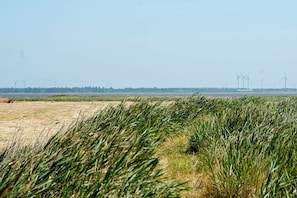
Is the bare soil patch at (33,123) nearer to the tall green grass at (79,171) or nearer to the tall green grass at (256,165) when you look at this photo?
the tall green grass at (79,171)

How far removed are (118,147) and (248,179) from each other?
6.75ft

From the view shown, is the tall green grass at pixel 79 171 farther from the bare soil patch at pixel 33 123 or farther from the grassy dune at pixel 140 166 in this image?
the bare soil patch at pixel 33 123

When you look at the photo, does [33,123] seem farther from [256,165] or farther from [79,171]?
[79,171]

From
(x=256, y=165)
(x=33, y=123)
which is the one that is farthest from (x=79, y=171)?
(x=33, y=123)

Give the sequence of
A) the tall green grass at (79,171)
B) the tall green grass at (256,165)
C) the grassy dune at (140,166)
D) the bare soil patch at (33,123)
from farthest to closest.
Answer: the bare soil patch at (33,123) < the tall green grass at (256,165) < the grassy dune at (140,166) < the tall green grass at (79,171)

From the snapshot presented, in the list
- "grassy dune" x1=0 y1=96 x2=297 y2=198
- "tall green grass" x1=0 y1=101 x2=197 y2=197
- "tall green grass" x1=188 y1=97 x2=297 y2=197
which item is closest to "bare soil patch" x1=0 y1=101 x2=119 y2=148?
"tall green grass" x1=0 y1=101 x2=197 y2=197

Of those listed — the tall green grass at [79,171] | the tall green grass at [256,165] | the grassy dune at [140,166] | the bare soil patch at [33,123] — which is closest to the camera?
the tall green grass at [79,171]

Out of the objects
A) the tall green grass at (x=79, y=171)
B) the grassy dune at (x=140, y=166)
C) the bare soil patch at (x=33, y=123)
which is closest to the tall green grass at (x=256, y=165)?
the grassy dune at (x=140, y=166)

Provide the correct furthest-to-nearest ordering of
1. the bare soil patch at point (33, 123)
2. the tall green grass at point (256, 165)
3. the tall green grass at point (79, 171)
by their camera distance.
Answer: the bare soil patch at point (33, 123)
the tall green grass at point (256, 165)
the tall green grass at point (79, 171)

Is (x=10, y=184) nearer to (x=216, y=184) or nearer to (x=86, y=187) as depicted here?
(x=86, y=187)

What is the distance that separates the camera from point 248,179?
270 inches

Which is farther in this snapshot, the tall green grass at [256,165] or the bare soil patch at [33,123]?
the bare soil patch at [33,123]

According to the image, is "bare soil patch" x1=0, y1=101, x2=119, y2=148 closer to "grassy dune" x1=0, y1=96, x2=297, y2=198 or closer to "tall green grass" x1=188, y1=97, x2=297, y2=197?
"grassy dune" x1=0, y1=96, x2=297, y2=198

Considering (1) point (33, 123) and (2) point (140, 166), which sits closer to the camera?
(2) point (140, 166)
